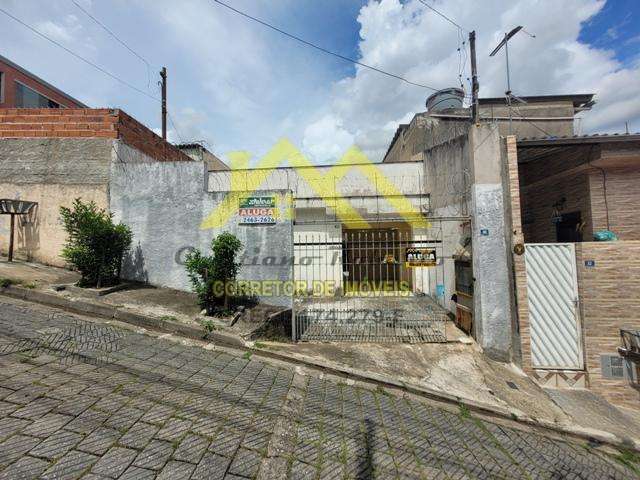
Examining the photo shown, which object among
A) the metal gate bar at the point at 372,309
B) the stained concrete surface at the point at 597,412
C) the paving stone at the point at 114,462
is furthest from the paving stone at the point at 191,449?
the stained concrete surface at the point at 597,412

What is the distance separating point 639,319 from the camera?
544cm

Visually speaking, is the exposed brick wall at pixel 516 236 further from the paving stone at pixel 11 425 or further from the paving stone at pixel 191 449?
the paving stone at pixel 11 425

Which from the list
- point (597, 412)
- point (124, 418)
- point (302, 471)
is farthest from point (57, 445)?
point (597, 412)

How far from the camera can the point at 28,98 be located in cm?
1825

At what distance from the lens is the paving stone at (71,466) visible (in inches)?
82.3

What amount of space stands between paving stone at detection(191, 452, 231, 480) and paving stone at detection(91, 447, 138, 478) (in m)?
0.54

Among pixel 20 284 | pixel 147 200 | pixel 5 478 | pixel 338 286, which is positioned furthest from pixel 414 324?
pixel 20 284

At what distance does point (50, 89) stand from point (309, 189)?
22048mm

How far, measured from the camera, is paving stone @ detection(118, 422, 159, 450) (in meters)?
2.48

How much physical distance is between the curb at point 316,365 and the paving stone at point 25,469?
286 cm

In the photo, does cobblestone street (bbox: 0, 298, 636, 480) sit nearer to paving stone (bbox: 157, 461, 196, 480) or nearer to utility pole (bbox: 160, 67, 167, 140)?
paving stone (bbox: 157, 461, 196, 480)

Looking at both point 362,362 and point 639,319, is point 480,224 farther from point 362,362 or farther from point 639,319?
point 362,362

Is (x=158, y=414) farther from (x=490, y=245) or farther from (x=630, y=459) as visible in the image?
(x=490, y=245)

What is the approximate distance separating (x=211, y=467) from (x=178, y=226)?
5828mm
